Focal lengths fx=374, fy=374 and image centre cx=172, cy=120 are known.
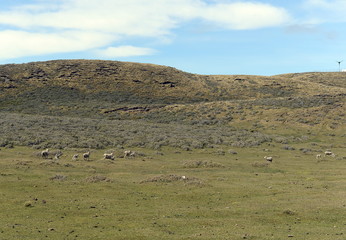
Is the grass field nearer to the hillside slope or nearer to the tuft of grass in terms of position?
the tuft of grass

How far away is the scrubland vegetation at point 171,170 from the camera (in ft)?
62.3

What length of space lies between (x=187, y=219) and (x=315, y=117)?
6557cm

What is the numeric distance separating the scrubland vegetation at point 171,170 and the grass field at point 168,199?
72 mm

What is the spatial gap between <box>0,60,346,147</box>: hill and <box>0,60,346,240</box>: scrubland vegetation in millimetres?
581

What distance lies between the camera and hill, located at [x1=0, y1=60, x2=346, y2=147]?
2975 inches

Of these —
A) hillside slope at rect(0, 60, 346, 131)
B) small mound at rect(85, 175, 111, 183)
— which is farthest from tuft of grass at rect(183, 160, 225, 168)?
hillside slope at rect(0, 60, 346, 131)

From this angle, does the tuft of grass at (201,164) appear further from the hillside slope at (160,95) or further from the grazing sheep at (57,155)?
the hillside slope at (160,95)

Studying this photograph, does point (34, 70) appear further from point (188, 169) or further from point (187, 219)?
point (187, 219)

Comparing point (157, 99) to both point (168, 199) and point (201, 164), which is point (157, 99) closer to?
point (201, 164)

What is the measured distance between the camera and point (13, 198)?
24141mm

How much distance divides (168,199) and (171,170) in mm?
11834

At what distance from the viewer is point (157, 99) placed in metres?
110

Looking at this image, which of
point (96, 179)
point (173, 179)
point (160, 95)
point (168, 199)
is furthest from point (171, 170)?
point (160, 95)

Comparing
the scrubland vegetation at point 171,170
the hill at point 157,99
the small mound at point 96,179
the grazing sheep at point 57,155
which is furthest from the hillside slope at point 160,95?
the small mound at point 96,179
